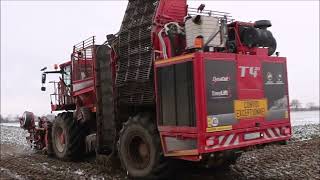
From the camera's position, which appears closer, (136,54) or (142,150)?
(142,150)

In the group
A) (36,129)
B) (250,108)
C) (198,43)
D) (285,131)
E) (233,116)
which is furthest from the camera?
(36,129)

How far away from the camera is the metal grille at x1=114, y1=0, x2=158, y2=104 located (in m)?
8.84

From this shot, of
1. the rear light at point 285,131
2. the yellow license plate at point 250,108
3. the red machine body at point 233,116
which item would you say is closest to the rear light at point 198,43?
the red machine body at point 233,116

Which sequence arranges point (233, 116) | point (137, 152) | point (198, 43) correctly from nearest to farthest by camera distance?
point (198, 43), point (233, 116), point (137, 152)

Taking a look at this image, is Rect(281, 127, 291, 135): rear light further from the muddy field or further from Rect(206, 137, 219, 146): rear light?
Rect(206, 137, 219, 146): rear light

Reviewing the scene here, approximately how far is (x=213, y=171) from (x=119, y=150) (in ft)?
6.33

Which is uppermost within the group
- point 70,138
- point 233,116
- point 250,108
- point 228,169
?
point 250,108

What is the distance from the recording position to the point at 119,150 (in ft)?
30.6

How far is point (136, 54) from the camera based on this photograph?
9203 mm

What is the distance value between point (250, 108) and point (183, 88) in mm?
1276

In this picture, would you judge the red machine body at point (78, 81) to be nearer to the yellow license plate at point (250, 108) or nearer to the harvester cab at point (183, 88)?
the harvester cab at point (183, 88)

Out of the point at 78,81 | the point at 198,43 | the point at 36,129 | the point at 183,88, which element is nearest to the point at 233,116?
the point at 183,88

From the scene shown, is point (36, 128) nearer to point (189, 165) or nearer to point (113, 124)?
point (113, 124)

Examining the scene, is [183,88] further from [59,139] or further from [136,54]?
[59,139]
